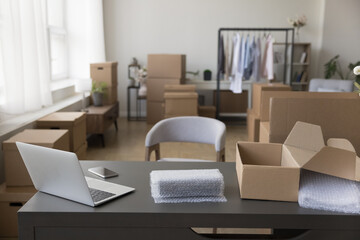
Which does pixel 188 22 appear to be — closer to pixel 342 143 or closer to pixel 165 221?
pixel 342 143

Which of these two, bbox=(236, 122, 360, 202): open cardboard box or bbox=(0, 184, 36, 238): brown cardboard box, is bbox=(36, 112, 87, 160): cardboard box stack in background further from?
bbox=(236, 122, 360, 202): open cardboard box

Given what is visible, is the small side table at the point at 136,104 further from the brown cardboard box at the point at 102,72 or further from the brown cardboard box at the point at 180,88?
the brown cardboard box at the point at 102,72

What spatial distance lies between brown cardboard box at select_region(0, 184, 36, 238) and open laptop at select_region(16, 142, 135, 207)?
Answer: 4.71ft

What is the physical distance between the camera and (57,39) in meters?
6.30

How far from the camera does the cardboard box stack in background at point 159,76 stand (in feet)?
22.6

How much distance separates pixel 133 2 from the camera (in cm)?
764

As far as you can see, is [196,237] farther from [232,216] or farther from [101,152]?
[101,152]

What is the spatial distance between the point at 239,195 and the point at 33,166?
73 cm

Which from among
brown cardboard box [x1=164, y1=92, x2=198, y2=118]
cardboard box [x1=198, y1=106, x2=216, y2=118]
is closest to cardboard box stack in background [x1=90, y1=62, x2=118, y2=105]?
brown cardboard box [x1=164, y1=92, x2=198, y2=118]

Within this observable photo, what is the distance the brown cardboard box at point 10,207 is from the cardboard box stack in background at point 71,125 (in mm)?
1101

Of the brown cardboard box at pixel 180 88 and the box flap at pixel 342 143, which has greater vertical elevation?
the box flap at pixel 342 143

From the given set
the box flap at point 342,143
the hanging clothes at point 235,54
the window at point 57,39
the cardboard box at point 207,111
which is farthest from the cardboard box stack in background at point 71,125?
the hanging clothes at point 235,54

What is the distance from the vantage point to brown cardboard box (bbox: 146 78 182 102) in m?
6.95

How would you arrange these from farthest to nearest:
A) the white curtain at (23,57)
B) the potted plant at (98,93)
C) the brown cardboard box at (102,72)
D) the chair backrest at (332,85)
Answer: the chair backrest at (332,85) → the brown cardboard box at (102,72) → the potted plant at (98,93) → the white curtain at (23,57)
